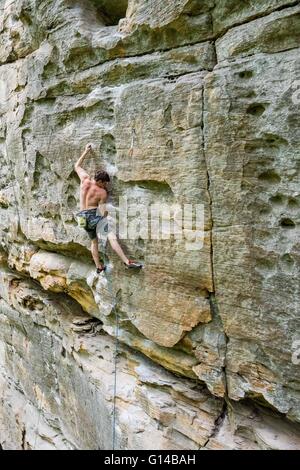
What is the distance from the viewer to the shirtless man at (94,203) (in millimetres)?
5102

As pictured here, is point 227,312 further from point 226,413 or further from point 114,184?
point 114,184

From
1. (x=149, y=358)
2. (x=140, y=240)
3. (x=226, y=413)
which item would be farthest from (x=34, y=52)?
(x=226, y=413)

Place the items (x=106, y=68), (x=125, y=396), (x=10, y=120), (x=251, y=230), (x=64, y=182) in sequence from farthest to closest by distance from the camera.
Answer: (x=10, y=120)
(x=64, y=182)
(x=125, y=396)
(x=106, y=68)
(x=251, y=230)

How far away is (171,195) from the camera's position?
4.57 meters

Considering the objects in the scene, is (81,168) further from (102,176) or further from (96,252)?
(96,252)

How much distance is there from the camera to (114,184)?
519 cm

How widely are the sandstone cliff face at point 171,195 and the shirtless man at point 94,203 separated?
153 mm

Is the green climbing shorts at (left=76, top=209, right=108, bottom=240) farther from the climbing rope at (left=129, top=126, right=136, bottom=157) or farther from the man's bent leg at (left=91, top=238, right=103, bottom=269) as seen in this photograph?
the climbing rope at (left=129, top=126, right=136, bottom=157)

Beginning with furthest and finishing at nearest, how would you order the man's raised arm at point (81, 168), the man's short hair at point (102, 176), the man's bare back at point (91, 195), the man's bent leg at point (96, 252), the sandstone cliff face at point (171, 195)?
the man's bent leg at point (96, 252)
the man's raised arm at point (81, 168)
the man's bare back at point (91, 195)
the man's short hair at point (102, 176)
the sandstone cliff face at point (171, 195)

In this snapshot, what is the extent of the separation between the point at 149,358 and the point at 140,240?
5.67 feet

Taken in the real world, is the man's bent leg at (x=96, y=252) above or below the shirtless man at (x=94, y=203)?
below

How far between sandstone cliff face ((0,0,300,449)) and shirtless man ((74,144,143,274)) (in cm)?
15

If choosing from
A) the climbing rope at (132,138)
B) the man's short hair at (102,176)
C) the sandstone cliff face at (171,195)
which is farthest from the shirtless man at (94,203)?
the climbing rope at (132,138)

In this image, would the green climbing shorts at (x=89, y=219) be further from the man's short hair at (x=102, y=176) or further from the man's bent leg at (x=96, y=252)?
the man's short hair at (x=102, y=176)
